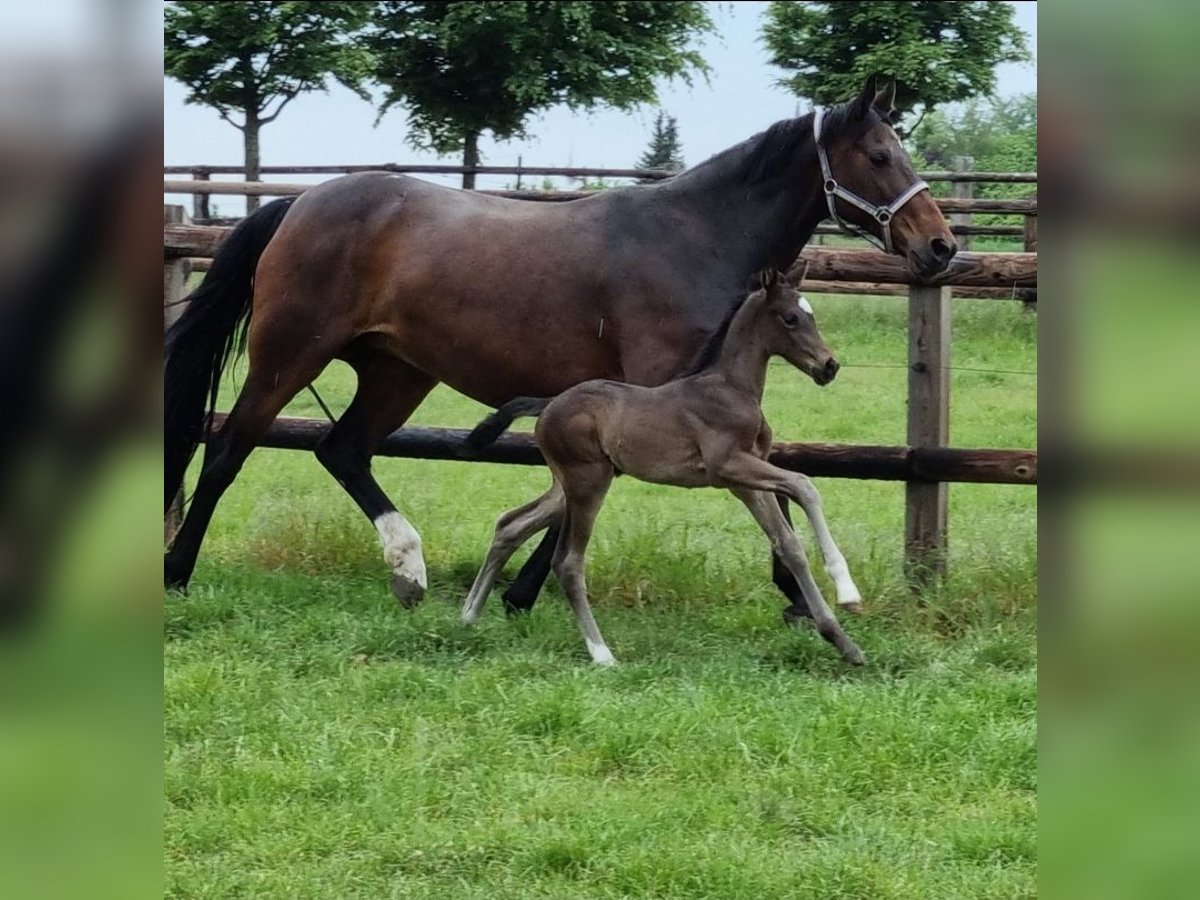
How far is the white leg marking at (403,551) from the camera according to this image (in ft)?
17.3

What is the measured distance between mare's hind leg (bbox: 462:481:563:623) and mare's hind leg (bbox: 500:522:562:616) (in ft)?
0.78

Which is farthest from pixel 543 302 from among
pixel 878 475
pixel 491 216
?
pixel 878 475

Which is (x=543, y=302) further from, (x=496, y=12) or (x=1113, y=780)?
(x=496, y=12)

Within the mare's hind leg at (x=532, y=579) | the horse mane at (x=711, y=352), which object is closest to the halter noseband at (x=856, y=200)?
the horse mane at (x=711, y=352)

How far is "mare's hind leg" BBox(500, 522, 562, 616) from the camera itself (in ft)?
17.6

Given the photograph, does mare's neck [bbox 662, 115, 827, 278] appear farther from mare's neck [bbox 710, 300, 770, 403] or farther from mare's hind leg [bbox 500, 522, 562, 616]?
mare's hind leg [bbox 500, 522, 562, 616]

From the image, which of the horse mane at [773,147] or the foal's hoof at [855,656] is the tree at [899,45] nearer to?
the horse mane at [773,147]

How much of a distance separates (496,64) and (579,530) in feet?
77.1

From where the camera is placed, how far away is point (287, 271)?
5.44 metres

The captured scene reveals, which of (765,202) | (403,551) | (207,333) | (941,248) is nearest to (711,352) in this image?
(765,202)

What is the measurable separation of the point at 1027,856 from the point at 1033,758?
66cm

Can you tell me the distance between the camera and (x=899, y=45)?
24.6m

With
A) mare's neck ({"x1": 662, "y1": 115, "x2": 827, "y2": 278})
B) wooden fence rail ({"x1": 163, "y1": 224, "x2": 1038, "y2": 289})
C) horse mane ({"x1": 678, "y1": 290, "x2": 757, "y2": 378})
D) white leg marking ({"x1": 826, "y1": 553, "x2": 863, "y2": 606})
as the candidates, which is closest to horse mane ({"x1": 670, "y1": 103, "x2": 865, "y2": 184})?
mare's neck ({"x1": 662, "y1": 115, "x2": 827, "y2": 278})

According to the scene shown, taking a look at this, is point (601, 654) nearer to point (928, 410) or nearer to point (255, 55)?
point (928, 410)
